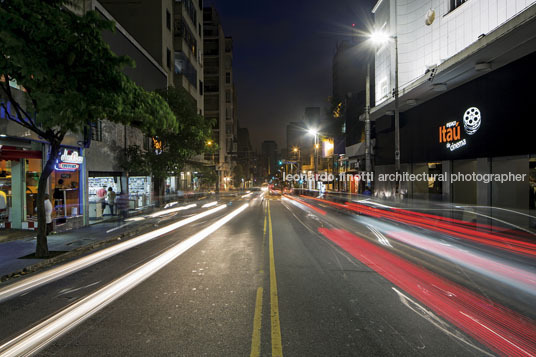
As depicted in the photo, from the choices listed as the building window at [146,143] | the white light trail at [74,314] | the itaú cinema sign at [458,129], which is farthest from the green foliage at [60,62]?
the itaú cinema sign at [458,129]

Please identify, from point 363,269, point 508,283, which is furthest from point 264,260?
point 508,283

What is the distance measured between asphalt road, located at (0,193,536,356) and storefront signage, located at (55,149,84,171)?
7.91 m

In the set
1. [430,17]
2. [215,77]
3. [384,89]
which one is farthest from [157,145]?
[215,77]

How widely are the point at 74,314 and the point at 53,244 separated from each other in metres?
7.19

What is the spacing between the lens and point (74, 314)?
491cm

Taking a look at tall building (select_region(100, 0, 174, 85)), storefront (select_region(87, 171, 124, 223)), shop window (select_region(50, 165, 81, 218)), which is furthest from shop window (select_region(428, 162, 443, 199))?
tall building (select_region(100, 0, 174, 85))

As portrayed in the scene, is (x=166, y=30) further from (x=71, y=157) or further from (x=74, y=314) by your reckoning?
(x=74, y=314)

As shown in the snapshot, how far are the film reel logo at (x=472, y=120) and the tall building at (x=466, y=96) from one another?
0.22ft

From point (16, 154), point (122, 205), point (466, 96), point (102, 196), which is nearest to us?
point (16, 154)

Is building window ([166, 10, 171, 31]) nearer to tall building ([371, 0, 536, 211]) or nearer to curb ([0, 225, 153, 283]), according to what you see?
tall building ([371, 0, 536, 211])

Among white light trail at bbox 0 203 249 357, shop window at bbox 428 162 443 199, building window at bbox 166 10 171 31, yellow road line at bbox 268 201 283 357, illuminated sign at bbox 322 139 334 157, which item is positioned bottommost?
white light trail at bbox 0 203 249 357

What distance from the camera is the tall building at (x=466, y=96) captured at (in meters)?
15.3

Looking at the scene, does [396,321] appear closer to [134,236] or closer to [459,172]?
[134,236]

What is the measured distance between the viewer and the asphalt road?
3836mm
